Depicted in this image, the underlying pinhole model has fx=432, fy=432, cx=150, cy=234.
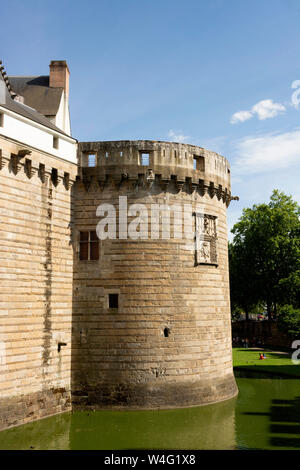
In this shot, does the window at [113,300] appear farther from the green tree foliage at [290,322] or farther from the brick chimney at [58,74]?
the green tree foliage at [290,322]

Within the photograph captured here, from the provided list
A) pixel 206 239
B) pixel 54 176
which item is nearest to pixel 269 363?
pixel 206 239

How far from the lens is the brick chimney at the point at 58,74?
24.8m

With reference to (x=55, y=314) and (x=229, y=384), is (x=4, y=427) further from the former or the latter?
(x=229, y=384)

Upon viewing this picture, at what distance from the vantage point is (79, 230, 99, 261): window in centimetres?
2042

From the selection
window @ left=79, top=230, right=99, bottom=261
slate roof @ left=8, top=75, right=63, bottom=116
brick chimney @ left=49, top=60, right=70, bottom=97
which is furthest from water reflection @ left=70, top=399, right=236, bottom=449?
brick chimney @ left=49, top=60, right=70, bottom=97

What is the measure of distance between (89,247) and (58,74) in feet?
36.2

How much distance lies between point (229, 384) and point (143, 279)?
743cm

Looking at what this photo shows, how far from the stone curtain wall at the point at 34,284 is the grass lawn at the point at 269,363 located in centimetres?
1623

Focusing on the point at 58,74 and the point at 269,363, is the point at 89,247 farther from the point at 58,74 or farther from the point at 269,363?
the point at 269,363

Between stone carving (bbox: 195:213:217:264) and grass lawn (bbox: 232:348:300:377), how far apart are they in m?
12.0

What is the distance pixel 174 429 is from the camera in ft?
53.5

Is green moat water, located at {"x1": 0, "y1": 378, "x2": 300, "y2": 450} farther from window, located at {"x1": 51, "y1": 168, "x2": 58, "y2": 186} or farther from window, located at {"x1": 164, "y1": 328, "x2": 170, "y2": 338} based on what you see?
window, located at {"x1": 51, "y1": 168, "x2": 58, "y2": 186}

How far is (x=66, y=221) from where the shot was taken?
66.1 feet
